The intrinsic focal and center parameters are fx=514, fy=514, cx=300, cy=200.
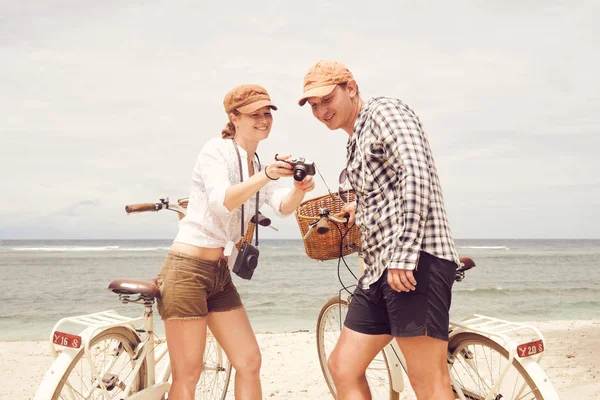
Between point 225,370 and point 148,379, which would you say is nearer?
point 148,379

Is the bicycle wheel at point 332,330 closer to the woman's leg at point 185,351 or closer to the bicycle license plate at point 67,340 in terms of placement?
the woman's leg at point 185,351

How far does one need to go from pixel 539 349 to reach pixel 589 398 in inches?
104

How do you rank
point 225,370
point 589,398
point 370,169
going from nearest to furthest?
point 370,169 < point 225,370 < point 589,398

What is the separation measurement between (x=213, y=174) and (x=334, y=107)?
0.72m

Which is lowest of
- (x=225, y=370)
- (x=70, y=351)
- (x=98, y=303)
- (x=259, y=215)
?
(x=98, y=303)

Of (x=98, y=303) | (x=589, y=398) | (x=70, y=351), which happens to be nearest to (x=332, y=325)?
Result: (x=70, y=351)

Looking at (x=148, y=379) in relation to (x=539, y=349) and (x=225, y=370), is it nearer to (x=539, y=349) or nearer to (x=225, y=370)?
(x=225, y=370)

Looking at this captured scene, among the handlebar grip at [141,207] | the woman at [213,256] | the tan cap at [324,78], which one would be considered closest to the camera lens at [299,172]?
the woman at [213,256]

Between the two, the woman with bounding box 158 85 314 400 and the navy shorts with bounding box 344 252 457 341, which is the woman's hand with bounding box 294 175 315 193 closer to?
the woman with bounding box 158 85 314 400

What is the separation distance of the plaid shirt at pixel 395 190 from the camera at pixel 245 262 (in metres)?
0.69

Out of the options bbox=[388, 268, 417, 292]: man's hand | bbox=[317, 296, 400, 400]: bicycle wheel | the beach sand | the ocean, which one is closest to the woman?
bbox=[388, 268, 417, 292]: man's hand

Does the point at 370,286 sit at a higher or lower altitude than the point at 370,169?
lower

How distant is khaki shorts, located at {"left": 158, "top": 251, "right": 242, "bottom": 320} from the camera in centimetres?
274

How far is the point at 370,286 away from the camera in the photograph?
2457 millimetres
